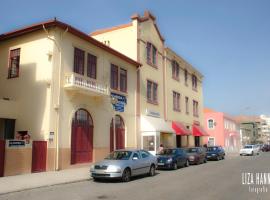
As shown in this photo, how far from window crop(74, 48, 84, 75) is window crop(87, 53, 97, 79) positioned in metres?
0.66

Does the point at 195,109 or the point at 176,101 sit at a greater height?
the point at 176,101

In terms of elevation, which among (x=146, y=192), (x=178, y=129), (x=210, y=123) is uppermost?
(x=210, y=123)

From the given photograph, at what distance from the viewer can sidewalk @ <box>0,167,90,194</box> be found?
519 inches

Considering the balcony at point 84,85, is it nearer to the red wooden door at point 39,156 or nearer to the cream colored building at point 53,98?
the cream colored building at point 53,98

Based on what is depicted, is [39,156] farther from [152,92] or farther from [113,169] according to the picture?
[152,92]

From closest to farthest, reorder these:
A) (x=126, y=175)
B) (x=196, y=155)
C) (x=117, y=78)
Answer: (x=126, y=175)
(x=117, y=78)
(x=196, y=155)

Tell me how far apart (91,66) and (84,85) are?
106 inches

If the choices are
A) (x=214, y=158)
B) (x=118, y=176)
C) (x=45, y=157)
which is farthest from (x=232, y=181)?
(x=214, y=158)

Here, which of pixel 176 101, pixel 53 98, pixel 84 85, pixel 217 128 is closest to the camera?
→ pixel 53 98

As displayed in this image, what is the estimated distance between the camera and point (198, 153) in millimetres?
27859

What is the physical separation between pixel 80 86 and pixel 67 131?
297 centimetres

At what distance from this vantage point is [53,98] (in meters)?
19.9

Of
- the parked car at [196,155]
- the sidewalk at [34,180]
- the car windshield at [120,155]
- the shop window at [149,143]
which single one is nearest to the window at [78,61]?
the sidewalk at [34,180]

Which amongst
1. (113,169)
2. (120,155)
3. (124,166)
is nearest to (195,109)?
(120,155)
